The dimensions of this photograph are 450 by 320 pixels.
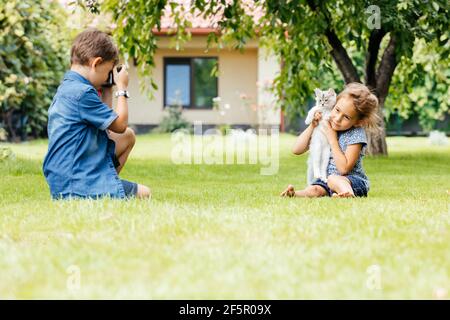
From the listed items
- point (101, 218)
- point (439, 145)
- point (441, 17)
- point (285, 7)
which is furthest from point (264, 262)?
point (439, 145)

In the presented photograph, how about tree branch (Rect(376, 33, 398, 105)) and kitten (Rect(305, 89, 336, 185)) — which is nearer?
kitten (Rect(305, 89, 336, 185))

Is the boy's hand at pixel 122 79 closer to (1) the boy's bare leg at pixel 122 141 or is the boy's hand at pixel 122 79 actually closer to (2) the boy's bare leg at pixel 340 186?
(1) the boy's bare leg at pixel 122 141

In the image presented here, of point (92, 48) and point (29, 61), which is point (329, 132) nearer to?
point (92, 48)

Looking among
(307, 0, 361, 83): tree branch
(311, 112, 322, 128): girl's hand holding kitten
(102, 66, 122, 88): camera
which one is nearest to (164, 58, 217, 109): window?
(307, 0, 361, 83): tree branch

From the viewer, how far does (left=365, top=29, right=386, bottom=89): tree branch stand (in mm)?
12523

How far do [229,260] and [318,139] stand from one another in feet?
10.3

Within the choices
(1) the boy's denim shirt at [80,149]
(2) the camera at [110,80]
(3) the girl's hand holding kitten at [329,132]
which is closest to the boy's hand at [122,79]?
(2) the camera at [110,80]

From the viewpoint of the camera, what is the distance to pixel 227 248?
3.73 m

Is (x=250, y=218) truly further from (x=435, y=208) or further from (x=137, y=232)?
(x=435, y=208)

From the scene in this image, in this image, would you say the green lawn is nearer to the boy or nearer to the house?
the boy

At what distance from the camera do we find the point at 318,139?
→ 6488 mm

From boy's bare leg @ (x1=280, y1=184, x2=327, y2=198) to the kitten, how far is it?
0.09 metres

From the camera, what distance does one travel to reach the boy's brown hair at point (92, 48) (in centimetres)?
570

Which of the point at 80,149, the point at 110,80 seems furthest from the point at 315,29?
the point at 80,149
